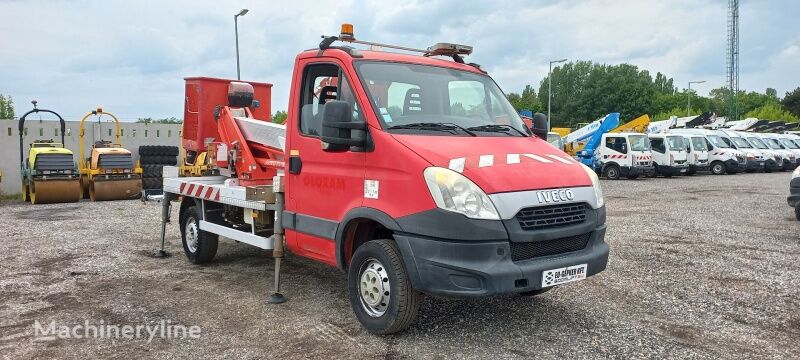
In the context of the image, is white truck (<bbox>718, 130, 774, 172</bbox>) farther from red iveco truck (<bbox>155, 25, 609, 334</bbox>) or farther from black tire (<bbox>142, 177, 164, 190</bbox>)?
red iveco truck (<bbox>155, 25, 609, 334</bbox>)

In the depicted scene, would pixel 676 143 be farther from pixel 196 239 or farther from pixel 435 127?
pixel 435 127

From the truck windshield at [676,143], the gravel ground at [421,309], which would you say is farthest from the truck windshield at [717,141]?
the gravel ground at [421,309]

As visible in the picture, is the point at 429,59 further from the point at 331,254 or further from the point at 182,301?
the point at 182,301

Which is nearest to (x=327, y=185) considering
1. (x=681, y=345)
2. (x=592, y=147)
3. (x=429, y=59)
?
(x=429, y=59)

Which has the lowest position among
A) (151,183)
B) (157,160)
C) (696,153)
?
(151,183)

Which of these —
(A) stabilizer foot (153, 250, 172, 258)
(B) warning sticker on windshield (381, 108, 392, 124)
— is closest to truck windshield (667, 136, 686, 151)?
(A) stabilizer foot (153, 250, 172, 258)

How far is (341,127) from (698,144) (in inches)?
1009

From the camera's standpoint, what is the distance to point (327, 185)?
17.2ft

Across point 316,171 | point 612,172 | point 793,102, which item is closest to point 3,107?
point 612,172

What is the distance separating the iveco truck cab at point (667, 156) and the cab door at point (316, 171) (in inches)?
841

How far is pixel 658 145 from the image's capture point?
24828mm

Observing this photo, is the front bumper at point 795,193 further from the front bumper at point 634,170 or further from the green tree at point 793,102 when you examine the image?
the green tree at point 793,102

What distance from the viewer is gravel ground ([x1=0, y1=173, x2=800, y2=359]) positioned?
4.70m

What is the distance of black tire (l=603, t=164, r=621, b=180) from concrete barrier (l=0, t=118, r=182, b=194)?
1659 cm
